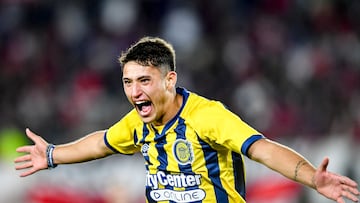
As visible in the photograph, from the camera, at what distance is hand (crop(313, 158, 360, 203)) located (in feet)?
18.8

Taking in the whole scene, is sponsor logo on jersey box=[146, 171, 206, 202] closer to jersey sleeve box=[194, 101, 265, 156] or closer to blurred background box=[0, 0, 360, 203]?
jersey sleeve box=[194, 101, 265, 156]

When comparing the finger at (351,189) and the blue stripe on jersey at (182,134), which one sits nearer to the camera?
the finger at (351,189)

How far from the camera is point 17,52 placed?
54.9 feet

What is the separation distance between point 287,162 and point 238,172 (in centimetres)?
68

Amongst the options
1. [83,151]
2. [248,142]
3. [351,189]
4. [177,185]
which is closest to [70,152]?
[83,151]

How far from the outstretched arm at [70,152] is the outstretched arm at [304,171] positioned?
1365mm

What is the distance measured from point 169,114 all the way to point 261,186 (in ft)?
15.3

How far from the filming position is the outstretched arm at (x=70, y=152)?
7.21 m

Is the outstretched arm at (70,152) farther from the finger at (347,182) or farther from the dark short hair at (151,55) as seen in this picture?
the finger at (347,182)

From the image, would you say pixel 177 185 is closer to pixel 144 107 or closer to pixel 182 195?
pixel 182 195

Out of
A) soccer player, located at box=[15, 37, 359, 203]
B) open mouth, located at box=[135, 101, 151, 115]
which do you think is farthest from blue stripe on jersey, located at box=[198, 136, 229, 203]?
open mouth, located at box=[135, 101, 151, 115]

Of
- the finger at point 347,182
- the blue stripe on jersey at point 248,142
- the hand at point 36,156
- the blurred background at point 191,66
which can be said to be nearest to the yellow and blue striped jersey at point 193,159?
the blue stripe on jersey at point 248,142

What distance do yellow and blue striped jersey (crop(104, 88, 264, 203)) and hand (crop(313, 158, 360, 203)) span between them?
2.23 ft

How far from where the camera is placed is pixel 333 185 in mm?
5820
